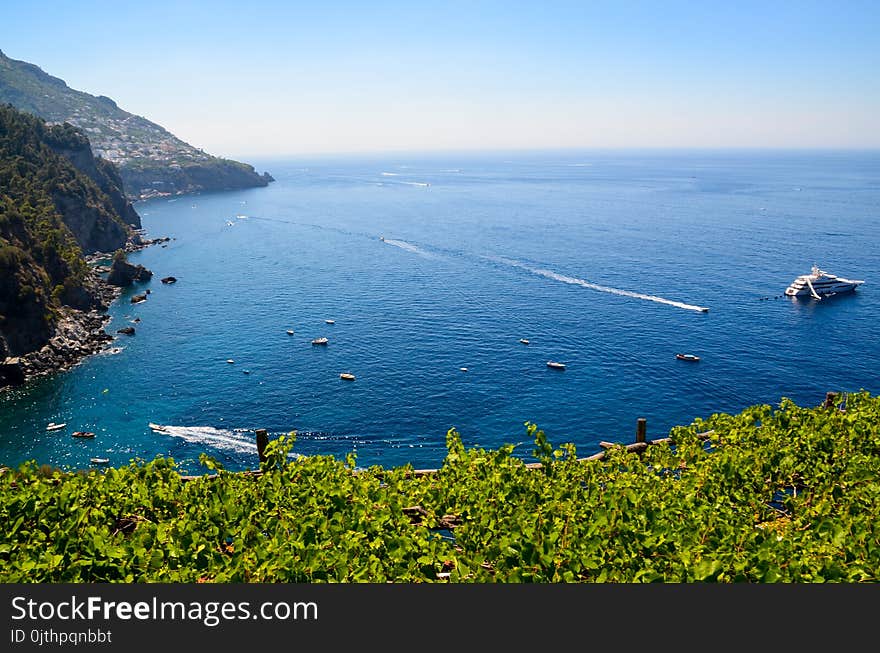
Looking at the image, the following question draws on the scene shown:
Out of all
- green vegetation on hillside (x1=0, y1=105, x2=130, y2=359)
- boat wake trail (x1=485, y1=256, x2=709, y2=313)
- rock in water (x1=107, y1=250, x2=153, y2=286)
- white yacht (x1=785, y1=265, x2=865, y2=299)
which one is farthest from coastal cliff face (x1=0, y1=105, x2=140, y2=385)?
white yacht (x1=785, y1=265, x2=865, y2=299)

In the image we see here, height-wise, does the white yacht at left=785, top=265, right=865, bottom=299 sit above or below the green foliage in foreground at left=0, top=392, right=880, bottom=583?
below

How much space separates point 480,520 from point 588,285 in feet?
313

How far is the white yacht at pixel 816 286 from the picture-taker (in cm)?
9306

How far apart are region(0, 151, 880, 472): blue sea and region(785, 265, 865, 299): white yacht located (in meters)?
1.98

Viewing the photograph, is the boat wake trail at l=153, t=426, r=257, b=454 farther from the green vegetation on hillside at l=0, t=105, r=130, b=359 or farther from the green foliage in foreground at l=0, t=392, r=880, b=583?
the green foliage in foreground at l=0, t=392, r=880, b=583

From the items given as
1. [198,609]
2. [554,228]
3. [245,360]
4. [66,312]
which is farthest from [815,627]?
[554,228]

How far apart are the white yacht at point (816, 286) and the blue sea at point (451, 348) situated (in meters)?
1.98

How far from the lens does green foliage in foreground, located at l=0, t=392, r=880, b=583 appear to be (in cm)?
1234

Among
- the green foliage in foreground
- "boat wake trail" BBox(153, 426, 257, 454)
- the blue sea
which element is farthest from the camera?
the blue sea

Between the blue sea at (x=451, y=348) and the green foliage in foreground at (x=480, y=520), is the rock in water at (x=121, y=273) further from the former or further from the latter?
the green foliage in foreground at (x=480, y=520)

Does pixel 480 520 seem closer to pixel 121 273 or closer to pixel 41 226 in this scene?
pixel 41 226

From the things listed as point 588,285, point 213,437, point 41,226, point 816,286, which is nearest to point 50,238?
point 41,226

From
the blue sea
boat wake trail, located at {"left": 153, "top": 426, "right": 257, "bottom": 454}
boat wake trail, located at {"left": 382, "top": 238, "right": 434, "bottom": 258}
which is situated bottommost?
boat wake trail, located at {"left": 153, "top": 426, "right": 257, "bottom": 454}

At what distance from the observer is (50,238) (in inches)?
3748
